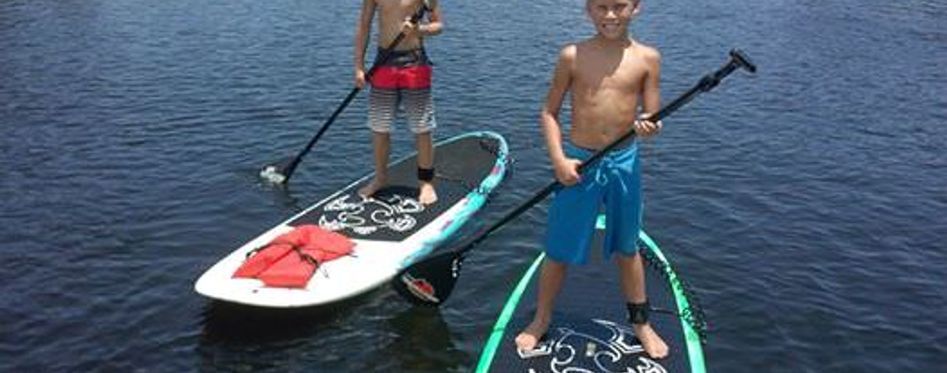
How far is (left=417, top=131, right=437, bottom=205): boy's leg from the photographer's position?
11.1 metres

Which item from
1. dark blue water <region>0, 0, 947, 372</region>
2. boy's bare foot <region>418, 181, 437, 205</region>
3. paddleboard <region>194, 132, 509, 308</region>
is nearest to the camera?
paddleboard <region>194, 132, 509, 308</region>

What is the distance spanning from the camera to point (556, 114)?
24.0ft

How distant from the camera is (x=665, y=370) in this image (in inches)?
294

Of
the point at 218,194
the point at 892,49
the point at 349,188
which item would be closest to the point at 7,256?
the point at 218,194

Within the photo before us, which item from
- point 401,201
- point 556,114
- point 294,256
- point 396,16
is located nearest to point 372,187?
point 401,201

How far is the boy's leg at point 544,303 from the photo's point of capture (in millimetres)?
7590

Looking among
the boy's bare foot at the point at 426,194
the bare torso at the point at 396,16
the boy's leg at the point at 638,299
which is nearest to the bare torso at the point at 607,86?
the boy's leg at the point at 638,299

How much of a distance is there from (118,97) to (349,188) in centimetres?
833

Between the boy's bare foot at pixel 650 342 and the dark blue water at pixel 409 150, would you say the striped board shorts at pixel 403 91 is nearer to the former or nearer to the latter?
the dark blue water at pixel 409 150

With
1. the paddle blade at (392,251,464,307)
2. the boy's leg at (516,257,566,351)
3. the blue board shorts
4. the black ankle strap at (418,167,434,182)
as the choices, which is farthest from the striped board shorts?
the blue board shorts

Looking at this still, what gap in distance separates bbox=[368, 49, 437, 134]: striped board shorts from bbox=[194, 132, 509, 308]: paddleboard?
983mm

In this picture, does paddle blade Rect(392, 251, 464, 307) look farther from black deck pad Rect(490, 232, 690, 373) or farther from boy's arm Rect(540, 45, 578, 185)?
boy's arm Rect(540, 45, 578, 185)

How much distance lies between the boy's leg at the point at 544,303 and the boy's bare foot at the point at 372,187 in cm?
389

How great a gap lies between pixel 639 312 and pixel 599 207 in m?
1.07
